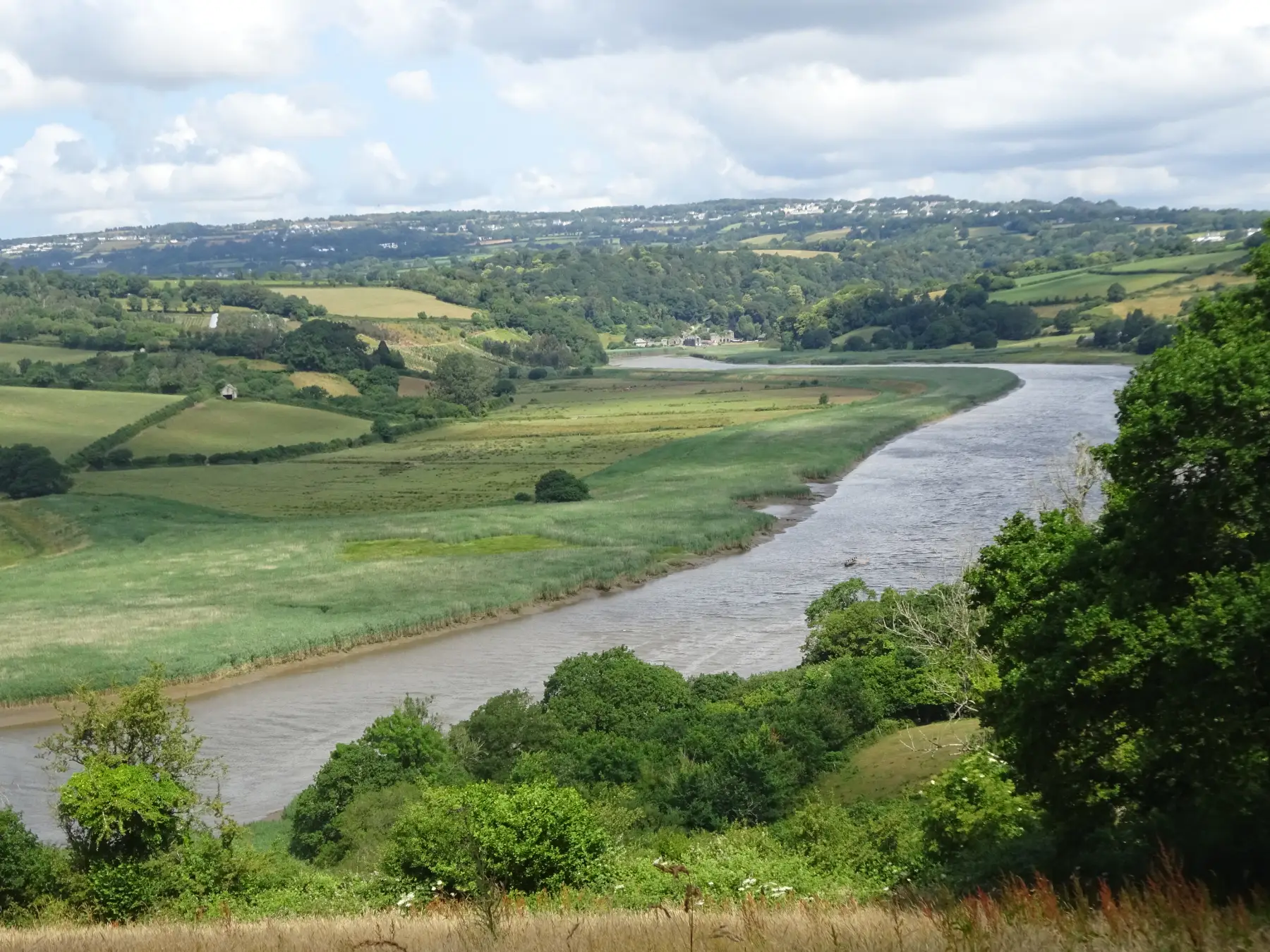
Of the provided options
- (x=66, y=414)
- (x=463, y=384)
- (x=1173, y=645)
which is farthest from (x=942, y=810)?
(x=463, y=384)

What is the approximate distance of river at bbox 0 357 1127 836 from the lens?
→ 39906mm

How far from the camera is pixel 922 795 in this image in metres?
25.3

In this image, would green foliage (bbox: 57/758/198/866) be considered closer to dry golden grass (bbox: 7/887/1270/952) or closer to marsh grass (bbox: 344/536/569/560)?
dry golden grass (bbox: 7/887/1270/952)

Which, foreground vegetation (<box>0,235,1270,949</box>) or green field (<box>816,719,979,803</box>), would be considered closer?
foreground vegetation (<box>0,235,1270,949</box>)

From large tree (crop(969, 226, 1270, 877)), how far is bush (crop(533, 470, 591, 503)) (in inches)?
2551

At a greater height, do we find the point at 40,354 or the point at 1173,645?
the point at 1173,645

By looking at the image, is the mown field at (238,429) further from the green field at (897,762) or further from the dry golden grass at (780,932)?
the dry golden grass at (780,932)

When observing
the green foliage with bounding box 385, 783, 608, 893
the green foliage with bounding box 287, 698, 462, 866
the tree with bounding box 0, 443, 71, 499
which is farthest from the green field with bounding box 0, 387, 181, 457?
the green foliage with bounding box 385, 783, 608, 893

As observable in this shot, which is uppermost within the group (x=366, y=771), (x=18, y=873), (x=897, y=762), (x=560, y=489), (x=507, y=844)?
(x=507, y=844)

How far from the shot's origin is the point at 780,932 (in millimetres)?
10969

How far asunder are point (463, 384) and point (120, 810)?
12712 centimetres

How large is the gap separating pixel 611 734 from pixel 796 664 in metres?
11.8

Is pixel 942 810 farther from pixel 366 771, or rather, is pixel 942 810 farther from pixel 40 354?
pixel 40 354

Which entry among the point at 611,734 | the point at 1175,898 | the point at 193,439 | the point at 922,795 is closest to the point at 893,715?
the point at 611,734
